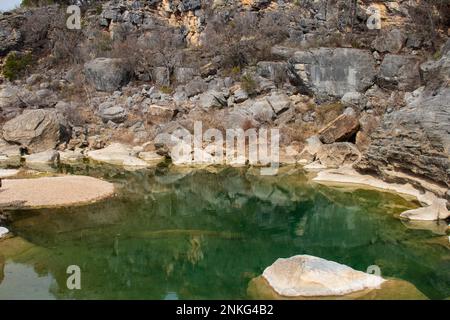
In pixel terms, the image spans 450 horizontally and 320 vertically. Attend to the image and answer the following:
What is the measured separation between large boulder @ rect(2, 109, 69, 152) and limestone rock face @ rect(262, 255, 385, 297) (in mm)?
29675

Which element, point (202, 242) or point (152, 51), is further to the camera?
point (152, 51)

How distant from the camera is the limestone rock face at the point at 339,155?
100 feet

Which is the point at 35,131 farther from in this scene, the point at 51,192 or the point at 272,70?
the point at 272,70

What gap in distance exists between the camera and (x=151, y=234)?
57.3 ft

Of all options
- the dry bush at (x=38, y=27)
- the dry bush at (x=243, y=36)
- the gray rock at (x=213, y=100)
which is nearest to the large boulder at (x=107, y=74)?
the dry bush at (x=243, y=36)

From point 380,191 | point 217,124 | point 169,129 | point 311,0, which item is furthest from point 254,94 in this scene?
point 380,191

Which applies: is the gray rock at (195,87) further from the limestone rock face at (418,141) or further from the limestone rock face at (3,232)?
the limestone rock face at (3,232)

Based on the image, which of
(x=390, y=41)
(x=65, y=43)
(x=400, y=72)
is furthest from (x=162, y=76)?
(x=400, y=72)

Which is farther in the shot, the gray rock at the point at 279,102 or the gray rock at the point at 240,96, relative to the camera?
the gray rock at the point at 240,96

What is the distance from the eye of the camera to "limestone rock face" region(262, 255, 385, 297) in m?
11.3

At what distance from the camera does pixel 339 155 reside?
30.8 metres

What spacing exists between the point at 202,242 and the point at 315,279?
599 cm

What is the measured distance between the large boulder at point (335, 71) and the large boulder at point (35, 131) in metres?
21.7

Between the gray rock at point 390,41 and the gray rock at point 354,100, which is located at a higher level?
the gray rock at point 390,41
